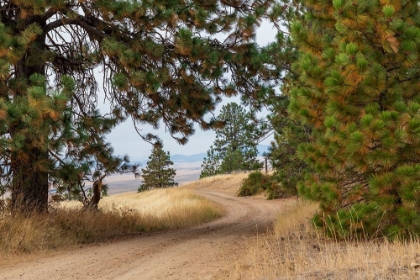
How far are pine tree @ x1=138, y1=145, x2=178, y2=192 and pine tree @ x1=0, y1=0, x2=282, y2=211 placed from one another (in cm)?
3409

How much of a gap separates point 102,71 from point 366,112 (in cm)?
734

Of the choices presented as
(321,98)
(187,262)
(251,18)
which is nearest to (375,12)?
(321,98)

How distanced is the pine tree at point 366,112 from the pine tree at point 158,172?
129 feet

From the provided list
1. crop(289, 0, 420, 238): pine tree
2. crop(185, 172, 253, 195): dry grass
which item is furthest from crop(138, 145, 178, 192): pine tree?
crop(289, 0, 420, 238): pine tree

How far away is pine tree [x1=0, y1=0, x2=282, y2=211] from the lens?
25.8ft

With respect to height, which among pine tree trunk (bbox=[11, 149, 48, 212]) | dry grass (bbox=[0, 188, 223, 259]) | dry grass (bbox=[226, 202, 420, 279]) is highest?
pine tree trunk (bbox=[11, 149, 48, 212])

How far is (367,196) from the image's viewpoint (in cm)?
745

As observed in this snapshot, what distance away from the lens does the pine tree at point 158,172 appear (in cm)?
4641

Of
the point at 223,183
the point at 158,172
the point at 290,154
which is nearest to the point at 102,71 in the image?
the point at 290,154

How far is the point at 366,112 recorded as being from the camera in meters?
6.86

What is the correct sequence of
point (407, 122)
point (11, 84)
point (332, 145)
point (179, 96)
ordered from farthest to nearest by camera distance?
point (179, 96), point (11, 84), point (332, 145), point (407, 122)

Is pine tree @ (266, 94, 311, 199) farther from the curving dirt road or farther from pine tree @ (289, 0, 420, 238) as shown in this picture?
pine tree @ (289, 0, 420, 238)

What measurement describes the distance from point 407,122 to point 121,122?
25.8 ft

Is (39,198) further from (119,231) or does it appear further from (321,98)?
(321,98)
